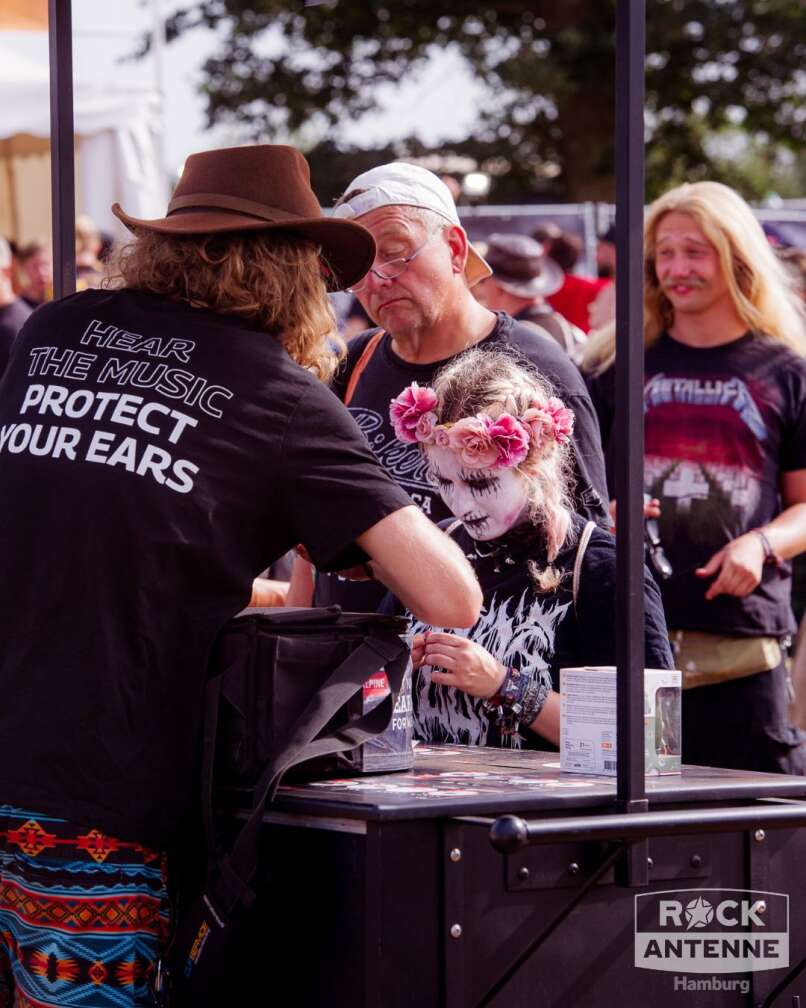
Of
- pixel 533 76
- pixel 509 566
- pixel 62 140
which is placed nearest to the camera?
pixel 509 566

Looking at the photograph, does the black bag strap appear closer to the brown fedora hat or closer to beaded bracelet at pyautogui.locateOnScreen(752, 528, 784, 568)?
the brown fedora hat

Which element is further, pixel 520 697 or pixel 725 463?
pixel 725 463

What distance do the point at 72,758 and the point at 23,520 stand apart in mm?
340

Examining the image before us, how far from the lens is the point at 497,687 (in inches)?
113

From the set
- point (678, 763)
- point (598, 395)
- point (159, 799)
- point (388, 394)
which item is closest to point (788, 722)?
point (598, 395)

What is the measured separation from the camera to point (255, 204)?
2.51 m

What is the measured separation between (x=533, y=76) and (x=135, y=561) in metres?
17.0

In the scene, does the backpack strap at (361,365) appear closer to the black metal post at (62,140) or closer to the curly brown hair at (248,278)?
the black metal post at (62,140)

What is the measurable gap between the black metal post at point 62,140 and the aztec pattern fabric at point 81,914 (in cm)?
126

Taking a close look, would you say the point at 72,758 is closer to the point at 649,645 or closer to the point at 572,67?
the point at 649,645

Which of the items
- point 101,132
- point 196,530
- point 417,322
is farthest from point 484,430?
point 101,132

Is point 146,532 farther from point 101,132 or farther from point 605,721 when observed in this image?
point 101,132

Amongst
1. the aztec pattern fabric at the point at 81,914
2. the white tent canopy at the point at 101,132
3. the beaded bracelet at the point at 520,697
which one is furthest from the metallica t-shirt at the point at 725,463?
the white tent canopy at the point at 101,132

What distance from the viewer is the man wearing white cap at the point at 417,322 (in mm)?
3504
